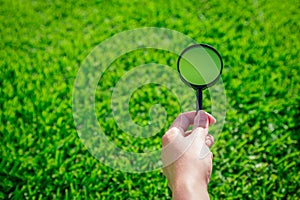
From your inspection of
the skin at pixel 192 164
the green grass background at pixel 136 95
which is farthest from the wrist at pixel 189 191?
the green grass background at pixel 136 95

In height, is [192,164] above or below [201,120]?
below

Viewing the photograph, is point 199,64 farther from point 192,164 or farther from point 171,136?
point 192,164

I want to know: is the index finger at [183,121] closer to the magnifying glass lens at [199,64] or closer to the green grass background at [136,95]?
the magnifying glass lens at [199,64]

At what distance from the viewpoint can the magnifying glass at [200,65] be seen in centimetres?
279

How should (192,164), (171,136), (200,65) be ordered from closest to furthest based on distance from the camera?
1. (192,164)
2. (171,136)
3. (200,65)

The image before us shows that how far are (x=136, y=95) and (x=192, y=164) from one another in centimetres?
214

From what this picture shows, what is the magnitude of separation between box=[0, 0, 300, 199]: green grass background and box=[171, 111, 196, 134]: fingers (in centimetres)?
115

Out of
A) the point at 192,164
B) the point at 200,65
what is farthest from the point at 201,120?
the point at 200,65

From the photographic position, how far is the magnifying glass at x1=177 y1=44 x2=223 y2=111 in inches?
110

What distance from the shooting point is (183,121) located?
261 centimetres

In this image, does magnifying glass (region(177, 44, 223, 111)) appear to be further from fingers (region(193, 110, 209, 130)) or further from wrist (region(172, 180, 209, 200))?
wrist (region(172, 180, 209, 200))

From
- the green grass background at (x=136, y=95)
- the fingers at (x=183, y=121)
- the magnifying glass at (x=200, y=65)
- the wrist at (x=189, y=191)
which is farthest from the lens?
the green grass background at (x=136, y=95)

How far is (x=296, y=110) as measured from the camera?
13.7ft

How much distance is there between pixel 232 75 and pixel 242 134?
30.4 inches
